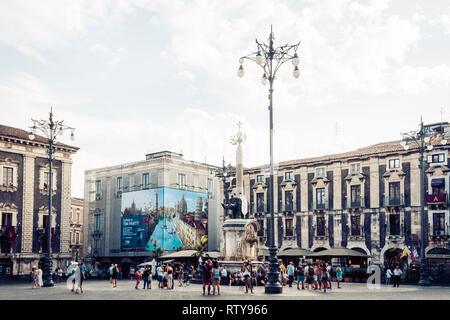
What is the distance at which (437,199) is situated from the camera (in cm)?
4234

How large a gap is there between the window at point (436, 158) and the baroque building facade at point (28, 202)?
3123cm

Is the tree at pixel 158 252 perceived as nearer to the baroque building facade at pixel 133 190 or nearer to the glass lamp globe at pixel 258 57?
the baroque building facade at pixel 133 190

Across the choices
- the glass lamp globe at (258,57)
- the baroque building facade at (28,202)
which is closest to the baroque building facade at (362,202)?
the baroque building facade at (28,202)

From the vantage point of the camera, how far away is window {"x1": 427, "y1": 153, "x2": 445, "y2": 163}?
42969mm

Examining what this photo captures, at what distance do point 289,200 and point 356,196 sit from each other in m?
6.69

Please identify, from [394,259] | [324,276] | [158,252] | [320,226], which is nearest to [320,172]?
[320,226]

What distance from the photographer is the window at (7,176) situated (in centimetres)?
4569

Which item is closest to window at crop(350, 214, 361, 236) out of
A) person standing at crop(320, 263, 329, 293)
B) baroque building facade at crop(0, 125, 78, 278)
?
person standing at crop(320, 263, 329, 293)

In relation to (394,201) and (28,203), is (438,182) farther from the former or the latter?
(28,203)

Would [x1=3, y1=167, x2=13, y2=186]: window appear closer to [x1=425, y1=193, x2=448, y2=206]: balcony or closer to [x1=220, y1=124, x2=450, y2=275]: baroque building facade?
[x1=220, y1=124, x2=450, y2=275]: baroque building facade

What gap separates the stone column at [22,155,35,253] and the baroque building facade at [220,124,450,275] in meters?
20.1
